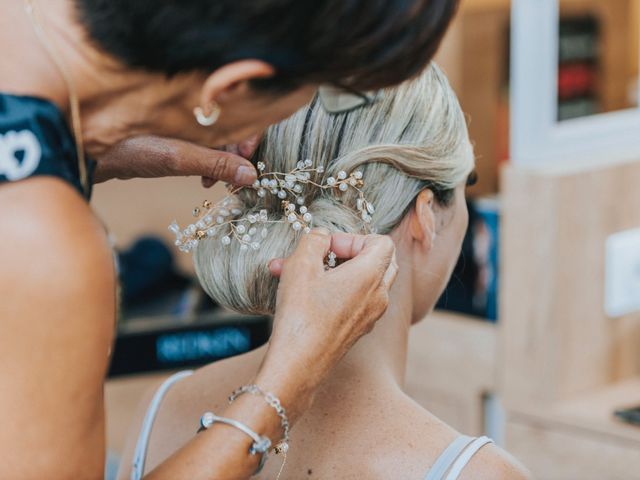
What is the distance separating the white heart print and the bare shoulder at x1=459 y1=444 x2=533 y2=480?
22.3 inches

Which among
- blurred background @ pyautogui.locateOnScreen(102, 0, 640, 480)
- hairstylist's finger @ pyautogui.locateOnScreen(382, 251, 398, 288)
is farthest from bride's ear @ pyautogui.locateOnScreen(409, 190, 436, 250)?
blurred background @ pyautogui.locateOnScreen(102, 0, 640, 480)

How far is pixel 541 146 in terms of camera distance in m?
2.16

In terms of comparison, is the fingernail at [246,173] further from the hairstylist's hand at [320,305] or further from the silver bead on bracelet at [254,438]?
the silver bead on bracelet at [254,438]

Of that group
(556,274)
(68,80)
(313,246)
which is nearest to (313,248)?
(313,246)

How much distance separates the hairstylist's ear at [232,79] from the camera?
890mm

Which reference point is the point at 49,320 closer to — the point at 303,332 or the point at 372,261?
the point at 303,332

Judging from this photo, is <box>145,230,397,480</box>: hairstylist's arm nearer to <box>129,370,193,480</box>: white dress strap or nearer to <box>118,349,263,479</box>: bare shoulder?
<box>118,349,263,479</box>: bare shoulder

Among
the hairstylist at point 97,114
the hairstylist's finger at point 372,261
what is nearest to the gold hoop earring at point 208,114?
the hairstylist at point 97,114

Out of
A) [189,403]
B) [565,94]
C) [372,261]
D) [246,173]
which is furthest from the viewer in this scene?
[565,94]

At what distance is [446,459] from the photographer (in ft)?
3.76

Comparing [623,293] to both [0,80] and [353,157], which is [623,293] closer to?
[353,157]

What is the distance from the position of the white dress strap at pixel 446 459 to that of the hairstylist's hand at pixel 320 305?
17cm

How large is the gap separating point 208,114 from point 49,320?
241 mm

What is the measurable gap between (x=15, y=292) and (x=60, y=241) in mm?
54
